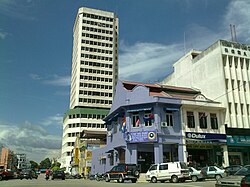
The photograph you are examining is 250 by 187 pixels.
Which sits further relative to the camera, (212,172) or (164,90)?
(164,90)

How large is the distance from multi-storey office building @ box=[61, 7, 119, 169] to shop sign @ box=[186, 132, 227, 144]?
62.4m

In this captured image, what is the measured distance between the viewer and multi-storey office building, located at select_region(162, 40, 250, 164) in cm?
3888

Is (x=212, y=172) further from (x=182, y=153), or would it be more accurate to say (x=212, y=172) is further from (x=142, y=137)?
(x=142, y=137)

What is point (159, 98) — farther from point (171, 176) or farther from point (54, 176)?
point (54, 176)

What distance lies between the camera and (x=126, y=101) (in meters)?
36.6

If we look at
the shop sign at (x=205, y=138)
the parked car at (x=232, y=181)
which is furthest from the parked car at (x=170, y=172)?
the shop sign at (x=205, y=138)

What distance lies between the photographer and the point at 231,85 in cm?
4122

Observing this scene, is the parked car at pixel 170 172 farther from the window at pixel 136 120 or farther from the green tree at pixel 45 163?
the green tree at pixel 45 163

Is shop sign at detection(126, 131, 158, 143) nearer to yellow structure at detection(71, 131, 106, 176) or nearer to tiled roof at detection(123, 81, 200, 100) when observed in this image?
tiled roof at detection(123, 81, 200, 100)

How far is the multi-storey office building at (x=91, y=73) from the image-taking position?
316ft

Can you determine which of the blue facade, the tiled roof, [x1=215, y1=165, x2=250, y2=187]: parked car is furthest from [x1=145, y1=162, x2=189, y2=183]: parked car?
the tiled roof

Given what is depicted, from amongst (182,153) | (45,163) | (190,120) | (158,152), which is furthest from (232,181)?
(45,163)

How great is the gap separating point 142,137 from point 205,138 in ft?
28.6

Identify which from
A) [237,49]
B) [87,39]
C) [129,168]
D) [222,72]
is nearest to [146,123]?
[129,168]
